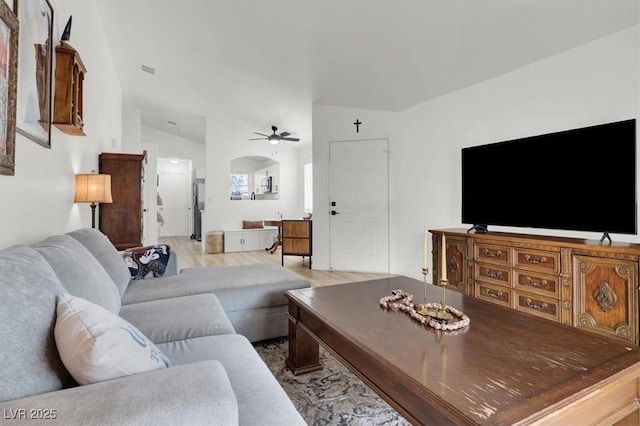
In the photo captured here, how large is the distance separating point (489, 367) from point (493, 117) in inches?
121

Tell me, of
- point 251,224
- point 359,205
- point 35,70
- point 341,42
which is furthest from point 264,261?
point 35,70

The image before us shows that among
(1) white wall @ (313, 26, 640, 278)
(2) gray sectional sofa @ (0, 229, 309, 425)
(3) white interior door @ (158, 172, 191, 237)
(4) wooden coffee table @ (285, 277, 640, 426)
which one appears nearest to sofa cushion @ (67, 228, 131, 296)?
(2) gray sectional sofa @ (0, 229, 309, 425)

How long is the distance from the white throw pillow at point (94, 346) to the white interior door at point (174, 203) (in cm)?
974

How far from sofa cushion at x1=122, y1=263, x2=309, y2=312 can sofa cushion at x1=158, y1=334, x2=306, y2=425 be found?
2.51 feet

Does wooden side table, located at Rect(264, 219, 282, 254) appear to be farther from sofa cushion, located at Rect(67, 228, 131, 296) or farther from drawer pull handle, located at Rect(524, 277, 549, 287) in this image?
drawer pull handle, located at Rect(524, 277, 549, 287)

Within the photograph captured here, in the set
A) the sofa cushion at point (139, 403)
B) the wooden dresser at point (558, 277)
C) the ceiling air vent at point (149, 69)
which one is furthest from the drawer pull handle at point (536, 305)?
the ceiling air vent at point (149, 69)

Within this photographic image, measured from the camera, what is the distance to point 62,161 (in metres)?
2.30

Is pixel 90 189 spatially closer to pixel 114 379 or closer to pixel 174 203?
pixel 114 379

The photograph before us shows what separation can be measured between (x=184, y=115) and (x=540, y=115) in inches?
252

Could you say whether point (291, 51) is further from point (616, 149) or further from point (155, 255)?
point (616, 149)

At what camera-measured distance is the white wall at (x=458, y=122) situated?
2486 mm

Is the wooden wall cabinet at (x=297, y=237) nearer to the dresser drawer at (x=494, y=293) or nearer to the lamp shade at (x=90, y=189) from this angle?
the dresser drawer at (x=494, y=293)

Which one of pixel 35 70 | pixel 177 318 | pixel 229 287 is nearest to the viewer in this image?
pixel 177 318

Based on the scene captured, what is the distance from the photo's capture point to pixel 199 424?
2.22ft
